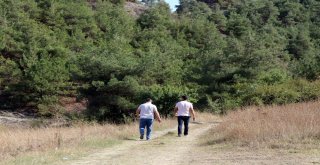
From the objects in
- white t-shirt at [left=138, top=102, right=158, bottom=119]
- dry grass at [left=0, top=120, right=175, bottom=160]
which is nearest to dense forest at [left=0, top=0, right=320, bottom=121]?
white t-shirt at [left=138, top=102, right=158, bottom=119]

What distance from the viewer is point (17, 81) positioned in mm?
51375

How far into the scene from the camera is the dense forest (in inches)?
1431

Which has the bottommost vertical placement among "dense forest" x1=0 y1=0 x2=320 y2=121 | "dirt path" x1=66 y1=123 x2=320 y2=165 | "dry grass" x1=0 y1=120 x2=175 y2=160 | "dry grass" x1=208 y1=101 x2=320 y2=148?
"dry grass" x1=0 y1=120 x2=175 y2=160

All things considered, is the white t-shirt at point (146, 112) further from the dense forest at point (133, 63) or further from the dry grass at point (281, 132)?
the dense forest at point (133, 63)

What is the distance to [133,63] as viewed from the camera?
1538 inches

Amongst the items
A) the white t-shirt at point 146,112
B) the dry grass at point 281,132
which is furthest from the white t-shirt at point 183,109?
the dry grass at point 281,132

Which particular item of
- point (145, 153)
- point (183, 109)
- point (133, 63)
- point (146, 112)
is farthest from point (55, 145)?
point (133, 63)

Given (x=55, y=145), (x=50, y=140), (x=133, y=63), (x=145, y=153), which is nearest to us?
(x=145, y=153)

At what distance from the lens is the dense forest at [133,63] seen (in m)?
36.3

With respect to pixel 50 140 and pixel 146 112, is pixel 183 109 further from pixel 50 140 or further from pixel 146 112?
pixel 50 140

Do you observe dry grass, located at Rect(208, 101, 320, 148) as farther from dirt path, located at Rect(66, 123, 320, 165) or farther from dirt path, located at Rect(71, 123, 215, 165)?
dirt path, located at Rect(71, 123, 215, 165)

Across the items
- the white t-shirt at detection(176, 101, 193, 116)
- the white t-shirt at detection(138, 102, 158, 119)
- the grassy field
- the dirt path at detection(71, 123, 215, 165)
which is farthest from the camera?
the white t-shirt at detection(176, 101, 193, 116)

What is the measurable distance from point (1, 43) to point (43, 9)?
823 inches

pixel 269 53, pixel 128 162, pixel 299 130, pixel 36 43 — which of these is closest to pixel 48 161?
pixel 128 162
